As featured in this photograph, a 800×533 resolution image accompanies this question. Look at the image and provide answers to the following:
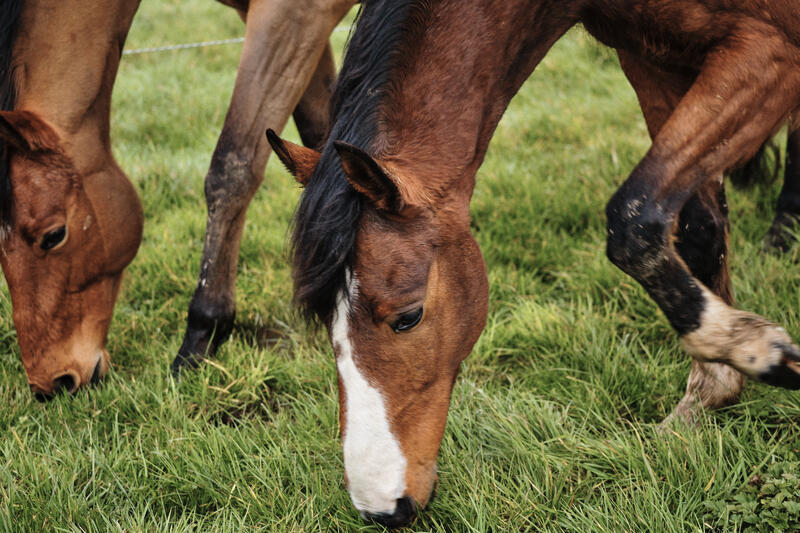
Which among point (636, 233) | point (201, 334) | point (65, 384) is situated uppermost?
point (636, 233)

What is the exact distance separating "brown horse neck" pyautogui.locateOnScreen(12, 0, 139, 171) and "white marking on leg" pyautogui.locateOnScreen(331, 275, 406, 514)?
1.74 m

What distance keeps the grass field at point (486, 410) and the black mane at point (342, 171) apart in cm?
53

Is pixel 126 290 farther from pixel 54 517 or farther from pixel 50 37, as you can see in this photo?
pixel 54 517

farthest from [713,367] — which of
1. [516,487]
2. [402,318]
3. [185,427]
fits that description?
[185,427]

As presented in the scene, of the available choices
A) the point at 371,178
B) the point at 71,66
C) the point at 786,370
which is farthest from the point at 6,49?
the point at 786,370

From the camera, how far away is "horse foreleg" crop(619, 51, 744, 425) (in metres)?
2.53

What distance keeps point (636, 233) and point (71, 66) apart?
7.76 feet

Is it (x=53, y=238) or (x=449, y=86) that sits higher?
(x=449, y=86)

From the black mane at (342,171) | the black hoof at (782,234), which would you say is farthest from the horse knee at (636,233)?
the black hoof at (782,234)

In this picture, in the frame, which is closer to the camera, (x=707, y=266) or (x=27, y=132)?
(x=707, y=266)

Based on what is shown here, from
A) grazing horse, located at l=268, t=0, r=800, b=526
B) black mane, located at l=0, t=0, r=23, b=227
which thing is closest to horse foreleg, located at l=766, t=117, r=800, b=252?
grazing horse, located at l=268, t=0, r=800, b=526

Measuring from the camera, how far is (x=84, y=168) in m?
3.11

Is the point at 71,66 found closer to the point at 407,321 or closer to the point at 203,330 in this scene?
the point at 203,330

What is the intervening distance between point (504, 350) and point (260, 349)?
3.75 feet
